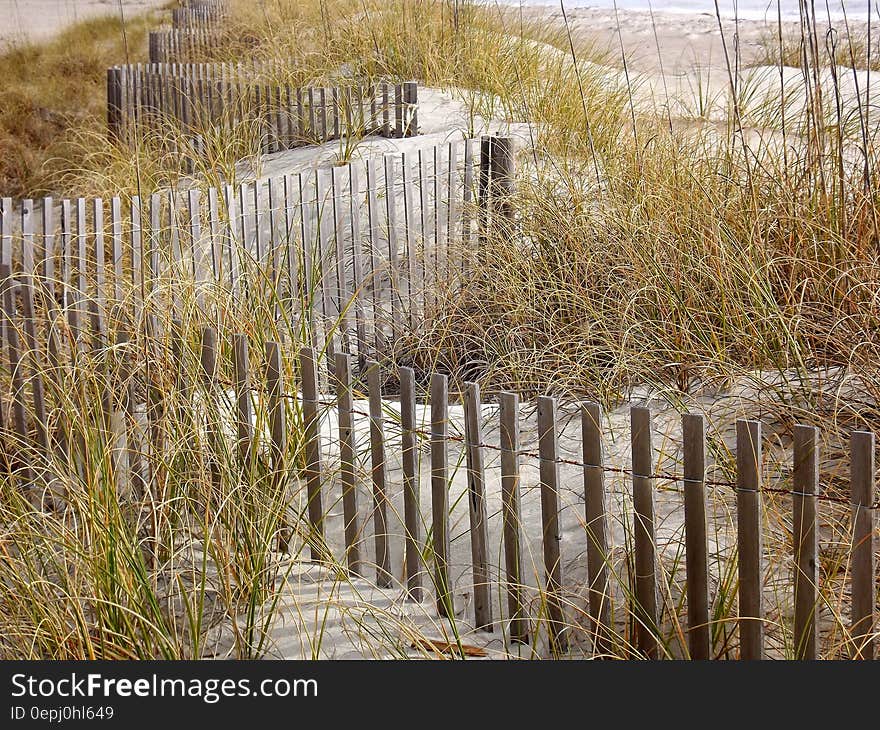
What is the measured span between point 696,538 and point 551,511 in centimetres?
35

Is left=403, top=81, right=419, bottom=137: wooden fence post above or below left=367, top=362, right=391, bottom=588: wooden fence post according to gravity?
above

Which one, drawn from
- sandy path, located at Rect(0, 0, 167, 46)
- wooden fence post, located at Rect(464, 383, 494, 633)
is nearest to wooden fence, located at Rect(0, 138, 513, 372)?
wooden fence post, located at Rect(464, 383, 494, 633)

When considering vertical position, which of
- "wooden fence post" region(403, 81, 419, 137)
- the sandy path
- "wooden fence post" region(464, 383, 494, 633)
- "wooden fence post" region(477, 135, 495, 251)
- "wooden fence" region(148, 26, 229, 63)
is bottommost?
"wooden fence post" region(464, 383, 494, 633)

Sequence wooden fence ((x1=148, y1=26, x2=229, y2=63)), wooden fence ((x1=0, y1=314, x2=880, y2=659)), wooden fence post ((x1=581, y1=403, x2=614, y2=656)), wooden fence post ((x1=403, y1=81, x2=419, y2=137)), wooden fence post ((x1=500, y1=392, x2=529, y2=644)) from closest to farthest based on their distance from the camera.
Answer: wooden fence ((x1=0, y1=314, x2=880, y2=659)), wooden fence post ((x1=581, y1=403, x2=614, y2=656)), wooden fence post ((x1=500, y1=392, x2=529, y2=644)), wooden fence post ((x1=403, y1=81, x2=419, y2=137)), wooden fence ((x1=148, y1=26, x2=229, y2=63))

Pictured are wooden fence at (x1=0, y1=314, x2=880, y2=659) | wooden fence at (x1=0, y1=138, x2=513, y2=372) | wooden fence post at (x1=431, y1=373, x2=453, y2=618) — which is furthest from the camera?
Answer: wooden fence at (x1=0, y1=138, x2=513, y2=372)

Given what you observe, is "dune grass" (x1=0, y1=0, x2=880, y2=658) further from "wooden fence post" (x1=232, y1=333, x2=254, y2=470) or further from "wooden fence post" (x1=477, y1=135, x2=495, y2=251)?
"wooden fence post" (x1=477, y1=135, x2=495, y2=251)

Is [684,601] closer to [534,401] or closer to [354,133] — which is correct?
[534,401]

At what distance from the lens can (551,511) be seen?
2266 mm

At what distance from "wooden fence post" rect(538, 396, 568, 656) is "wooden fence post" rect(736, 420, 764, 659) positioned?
398mm

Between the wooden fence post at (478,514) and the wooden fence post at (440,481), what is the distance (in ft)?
0.20

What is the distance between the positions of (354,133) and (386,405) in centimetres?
398

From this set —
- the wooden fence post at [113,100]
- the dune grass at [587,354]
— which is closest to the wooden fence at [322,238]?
the dune grass at [587,354]

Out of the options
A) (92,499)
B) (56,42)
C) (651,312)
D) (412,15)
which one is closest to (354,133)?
(412,15)

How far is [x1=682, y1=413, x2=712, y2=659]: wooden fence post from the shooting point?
79.6 inches
